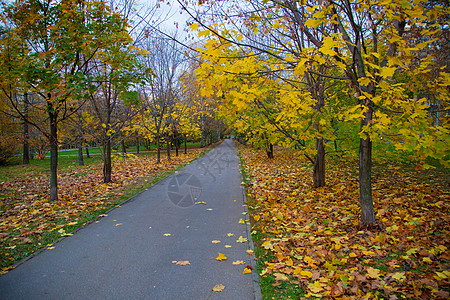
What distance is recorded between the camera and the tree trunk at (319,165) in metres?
7.15

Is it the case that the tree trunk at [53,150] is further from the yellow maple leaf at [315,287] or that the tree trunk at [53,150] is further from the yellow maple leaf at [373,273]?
the yellow maple leaf at [373,273]

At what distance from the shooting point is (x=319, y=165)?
723 cm

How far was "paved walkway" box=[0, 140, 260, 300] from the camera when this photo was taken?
3051 millimetres

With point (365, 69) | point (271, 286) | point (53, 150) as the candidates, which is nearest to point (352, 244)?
point (271, 286)

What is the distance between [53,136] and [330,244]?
7279 mm

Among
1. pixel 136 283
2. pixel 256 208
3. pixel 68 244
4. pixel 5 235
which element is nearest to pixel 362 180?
pixel 256 208

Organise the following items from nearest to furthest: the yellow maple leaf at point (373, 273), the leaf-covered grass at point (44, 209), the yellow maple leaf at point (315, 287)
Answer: the yellow maple leaf at point (315, 287)
the yellow maple leaf at point (373, 273)
the leaf-covered grass at point (44, 209)

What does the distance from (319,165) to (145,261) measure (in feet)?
17.3

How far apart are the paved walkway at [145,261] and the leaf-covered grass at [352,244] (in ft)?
1.58

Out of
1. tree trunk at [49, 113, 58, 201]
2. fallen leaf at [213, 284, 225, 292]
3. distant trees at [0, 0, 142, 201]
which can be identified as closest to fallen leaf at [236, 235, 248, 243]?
fallen leaf at [213, 284, 225, 292]

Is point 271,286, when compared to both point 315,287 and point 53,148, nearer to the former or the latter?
point 315,287

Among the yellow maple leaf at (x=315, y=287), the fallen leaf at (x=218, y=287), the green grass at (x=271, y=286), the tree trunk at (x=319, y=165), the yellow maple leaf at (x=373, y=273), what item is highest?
the tree trunk at (x=319, y=165)

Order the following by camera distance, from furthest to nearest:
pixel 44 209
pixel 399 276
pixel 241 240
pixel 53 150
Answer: pixel 53 150 → pixel 44 209 → pixel 241 240 → pixel 399 276

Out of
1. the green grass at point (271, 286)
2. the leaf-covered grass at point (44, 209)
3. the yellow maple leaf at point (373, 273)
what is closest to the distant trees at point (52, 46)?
the leaf-covered grass at point (44, 209)
